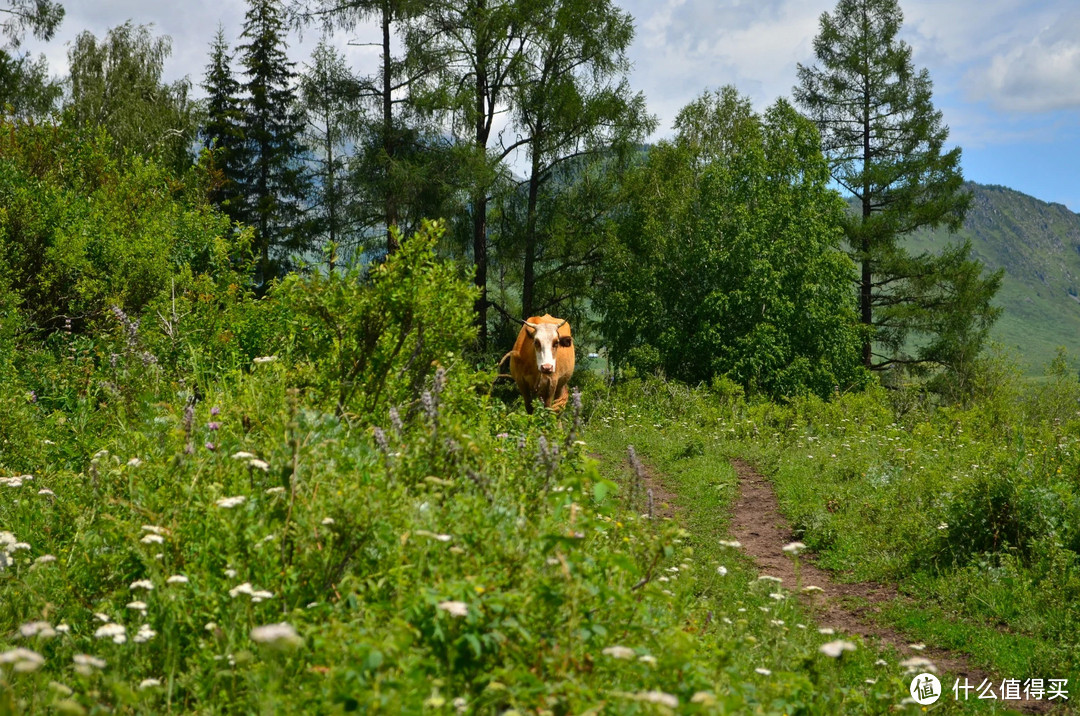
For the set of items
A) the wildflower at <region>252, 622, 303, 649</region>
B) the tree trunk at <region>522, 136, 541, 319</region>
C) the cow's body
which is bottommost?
the wildflower at <region>252, 622, 303, 649</region>

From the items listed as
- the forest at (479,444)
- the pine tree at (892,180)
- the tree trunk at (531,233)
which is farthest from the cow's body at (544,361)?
the pine tree at (892,180)

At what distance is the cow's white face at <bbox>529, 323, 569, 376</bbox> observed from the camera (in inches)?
568

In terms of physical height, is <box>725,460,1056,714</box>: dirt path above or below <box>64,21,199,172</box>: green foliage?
below

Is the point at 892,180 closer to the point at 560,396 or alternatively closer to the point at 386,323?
the point at 560,396

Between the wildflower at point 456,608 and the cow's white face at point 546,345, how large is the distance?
1129 centimetres

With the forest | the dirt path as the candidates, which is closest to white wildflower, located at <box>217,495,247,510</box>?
the forest

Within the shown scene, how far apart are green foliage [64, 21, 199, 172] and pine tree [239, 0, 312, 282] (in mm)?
3518

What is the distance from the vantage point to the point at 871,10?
125 ft

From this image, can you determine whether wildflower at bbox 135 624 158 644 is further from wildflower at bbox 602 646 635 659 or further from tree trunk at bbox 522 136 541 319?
tree trunk at bbox 522 136 541 319

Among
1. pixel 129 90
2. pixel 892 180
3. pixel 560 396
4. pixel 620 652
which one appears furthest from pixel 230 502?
pixel 892 180

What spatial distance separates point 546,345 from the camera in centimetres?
1464

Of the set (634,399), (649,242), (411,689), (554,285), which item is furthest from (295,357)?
(554,285)

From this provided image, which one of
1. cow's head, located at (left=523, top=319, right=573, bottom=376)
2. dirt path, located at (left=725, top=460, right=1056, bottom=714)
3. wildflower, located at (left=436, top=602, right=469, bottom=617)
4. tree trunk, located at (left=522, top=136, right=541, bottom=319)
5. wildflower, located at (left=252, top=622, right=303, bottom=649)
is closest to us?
wildflower, located at (left=252, top=622, right=303, bottom=649)

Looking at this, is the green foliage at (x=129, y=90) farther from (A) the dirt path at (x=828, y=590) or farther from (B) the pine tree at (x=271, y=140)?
(A) the dirt path at (x=828, y=590)
